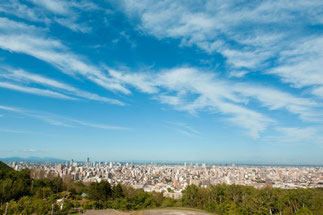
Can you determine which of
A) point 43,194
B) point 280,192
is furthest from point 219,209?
point 43,194

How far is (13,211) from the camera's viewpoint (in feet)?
42.8

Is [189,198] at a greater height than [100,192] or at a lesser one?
lesser

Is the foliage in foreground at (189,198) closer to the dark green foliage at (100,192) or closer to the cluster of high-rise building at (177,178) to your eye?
the dark green foliage at (100,192)

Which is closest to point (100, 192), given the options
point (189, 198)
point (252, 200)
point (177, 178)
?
point (189, 198)

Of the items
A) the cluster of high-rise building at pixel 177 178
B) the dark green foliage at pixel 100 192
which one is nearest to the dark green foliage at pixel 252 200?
the dark green foliage at pixel 100 192

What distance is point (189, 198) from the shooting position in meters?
23.0

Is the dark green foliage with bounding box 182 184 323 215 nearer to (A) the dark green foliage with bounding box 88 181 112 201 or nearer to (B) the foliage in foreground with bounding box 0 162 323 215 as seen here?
(B) the foliage in foreground with bounding box 0 162 323 215

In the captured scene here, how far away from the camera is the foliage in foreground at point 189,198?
59.7 ft

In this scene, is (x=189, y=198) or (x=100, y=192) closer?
(x=100, y=192)

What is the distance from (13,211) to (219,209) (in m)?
16.9

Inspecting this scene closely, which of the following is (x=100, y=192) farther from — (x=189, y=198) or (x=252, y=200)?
(x=252, y=200)

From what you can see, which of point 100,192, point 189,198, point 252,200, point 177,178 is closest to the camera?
point 252,200

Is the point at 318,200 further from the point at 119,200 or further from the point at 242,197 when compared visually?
the point at 119,200

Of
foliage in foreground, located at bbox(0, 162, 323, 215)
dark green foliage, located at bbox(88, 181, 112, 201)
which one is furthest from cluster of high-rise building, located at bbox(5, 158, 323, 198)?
foliage in foreground, located at bbox(0, 162, 323, 215)
